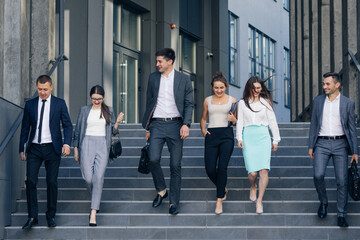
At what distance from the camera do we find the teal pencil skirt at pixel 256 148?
29.3ft

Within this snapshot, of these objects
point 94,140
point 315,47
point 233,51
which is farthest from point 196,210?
point 233,51

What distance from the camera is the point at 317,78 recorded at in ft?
67.1

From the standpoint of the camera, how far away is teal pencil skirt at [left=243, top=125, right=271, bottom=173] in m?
8.94

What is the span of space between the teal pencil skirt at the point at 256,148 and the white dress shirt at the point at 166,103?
910 millimetres

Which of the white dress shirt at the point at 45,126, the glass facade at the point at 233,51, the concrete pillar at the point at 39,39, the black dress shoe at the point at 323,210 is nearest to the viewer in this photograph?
the black dress shoe at the point at 323,210

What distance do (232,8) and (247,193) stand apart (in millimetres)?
21402

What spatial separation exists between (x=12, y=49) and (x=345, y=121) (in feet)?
19.8

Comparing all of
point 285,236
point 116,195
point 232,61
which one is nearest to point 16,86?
point 116,195

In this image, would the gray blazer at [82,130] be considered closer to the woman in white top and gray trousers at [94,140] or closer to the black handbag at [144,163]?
the woman in white top and gray trousers at [94,140]

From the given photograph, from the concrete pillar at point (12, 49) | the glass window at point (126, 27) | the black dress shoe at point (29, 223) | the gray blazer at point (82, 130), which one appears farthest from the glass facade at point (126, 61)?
the black dress shoe at point (29, 223)

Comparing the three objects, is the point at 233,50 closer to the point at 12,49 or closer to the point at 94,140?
the point at 12,49

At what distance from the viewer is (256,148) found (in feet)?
29.5

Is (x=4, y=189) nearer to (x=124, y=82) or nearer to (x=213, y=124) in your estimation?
(x=213, y=124)

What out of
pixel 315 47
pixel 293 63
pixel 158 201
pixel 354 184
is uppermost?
pixel 293 63
